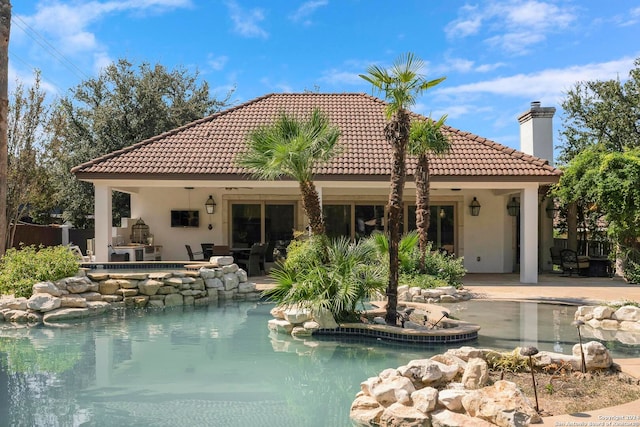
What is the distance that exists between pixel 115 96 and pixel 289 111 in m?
11.1

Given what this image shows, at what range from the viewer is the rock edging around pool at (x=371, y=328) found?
27.0ft

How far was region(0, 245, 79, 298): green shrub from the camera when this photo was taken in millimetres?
11055

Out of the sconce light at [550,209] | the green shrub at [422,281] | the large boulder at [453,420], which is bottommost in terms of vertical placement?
the large boulder at [453,420]

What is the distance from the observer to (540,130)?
18547 mm

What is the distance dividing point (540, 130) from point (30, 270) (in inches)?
636

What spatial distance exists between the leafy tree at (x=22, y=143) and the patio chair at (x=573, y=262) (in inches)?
738

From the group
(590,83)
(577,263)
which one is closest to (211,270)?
(577,263)

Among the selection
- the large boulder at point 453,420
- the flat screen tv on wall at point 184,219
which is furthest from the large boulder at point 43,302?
the large boulder at point 453,420

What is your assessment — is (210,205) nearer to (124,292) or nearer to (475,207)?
(124,292)

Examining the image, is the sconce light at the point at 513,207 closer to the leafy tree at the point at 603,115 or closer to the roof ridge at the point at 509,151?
the roof ridge at the point at 509,151

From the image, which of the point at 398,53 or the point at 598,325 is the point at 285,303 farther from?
the point at 598,325

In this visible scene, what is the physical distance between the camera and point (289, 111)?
1834cm

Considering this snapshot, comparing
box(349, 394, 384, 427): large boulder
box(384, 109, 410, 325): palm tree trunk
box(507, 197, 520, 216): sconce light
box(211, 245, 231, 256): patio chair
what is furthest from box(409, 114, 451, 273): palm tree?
box(349, 394, 384, 427): large boulder

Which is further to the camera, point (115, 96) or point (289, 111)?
point (115, 96)
